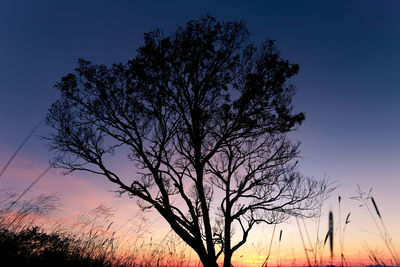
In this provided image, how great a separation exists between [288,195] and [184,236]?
5450 mm

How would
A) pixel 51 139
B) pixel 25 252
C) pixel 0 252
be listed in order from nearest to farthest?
pixel 0 252, pixel 25 252, pixel 51 139

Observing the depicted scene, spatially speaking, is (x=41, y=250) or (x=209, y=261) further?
(x=209, y=261)

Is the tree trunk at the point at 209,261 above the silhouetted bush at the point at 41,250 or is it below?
above

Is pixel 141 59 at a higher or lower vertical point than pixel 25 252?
higher

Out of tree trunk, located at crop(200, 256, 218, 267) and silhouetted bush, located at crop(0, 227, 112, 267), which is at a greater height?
tree trunk, located at crop(200, 256, 218, 267)

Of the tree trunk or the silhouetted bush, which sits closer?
the silhouetted bush

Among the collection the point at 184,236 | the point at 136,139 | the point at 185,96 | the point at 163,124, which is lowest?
the point at 184,236

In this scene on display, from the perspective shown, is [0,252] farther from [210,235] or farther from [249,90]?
[249,90]

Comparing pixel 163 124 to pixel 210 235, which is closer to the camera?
pixel 210 235

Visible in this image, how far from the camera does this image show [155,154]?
12.8 meters

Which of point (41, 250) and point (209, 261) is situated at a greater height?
point (209, 261)

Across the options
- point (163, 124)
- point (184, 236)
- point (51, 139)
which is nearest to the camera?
point (184, 236)

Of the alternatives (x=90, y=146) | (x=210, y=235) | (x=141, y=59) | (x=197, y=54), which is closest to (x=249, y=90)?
(x=197, y=54)

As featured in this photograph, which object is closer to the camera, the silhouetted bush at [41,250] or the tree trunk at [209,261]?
the silhouetted bush at [41,250]
